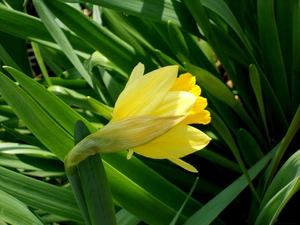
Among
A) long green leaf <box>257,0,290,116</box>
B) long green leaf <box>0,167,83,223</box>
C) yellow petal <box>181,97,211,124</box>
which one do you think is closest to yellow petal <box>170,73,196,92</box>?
yellow petal <box>181,97,211,124</box>

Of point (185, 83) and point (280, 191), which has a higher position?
point (185, 83)

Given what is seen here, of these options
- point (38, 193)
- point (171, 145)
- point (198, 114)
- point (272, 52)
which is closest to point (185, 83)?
point (198, 114)

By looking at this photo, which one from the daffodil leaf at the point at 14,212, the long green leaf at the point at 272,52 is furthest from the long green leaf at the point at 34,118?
the long green leaf at the point at 272,52

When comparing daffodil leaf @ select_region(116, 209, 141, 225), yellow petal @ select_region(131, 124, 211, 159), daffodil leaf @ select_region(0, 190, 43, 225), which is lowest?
daffodil leaf @ select_region(116, 209, 141, 225)

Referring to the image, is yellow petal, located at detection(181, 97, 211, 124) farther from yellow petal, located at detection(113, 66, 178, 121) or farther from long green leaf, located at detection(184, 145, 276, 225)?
long green leaf, located at detection(184, 145, 276, 225)

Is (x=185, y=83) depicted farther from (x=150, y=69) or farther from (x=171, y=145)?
(x=150, y=69)

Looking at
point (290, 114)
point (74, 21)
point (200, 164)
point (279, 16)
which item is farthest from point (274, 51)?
point (74, 21)
